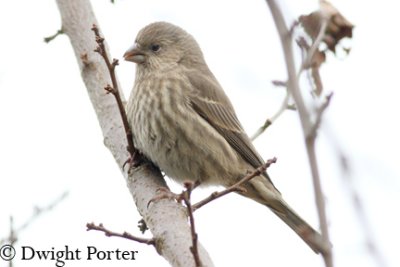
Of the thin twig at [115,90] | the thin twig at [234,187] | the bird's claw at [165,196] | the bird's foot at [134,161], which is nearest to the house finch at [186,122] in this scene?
the bird's foot at [134,161]

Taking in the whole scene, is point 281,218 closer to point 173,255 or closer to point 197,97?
point 197,97

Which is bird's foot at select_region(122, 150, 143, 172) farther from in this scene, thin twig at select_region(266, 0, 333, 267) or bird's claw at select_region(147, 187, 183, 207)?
thin twig at select_region(266, 0, 333, 267)

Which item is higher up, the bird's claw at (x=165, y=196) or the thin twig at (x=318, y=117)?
the bird's claw at (x=165, y=196)

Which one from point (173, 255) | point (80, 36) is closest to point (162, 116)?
point (80, 36)

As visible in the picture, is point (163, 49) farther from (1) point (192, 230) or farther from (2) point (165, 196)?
(1) point (192, 230)

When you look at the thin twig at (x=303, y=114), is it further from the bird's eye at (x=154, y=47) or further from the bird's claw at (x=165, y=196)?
the bird's eye at (x=154, y=47)

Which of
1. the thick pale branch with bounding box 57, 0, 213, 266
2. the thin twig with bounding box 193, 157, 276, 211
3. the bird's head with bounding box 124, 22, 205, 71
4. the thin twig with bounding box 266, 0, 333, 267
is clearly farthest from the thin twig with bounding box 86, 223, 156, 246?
the bird's head with bounding box 124, 22, 205, 71
